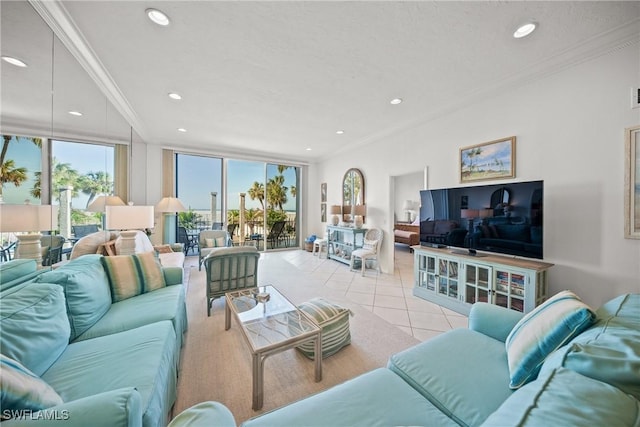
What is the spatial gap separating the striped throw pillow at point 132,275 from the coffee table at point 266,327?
0.75 m

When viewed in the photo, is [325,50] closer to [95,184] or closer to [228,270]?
[228,270]

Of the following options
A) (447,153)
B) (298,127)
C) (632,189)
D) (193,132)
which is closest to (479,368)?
(632,189)

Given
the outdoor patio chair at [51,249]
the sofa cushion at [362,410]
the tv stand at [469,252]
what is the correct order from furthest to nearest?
1. the tv stand at [469,252]
2. the outdoor patio chair at [51,249]
3. the sofa cushion at [362,410]

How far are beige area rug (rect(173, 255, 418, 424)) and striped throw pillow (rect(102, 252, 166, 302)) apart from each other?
65 cm

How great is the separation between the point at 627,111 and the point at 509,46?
3.85ft

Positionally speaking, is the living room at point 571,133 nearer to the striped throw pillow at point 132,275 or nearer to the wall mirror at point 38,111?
the wall mirror at point 38,111

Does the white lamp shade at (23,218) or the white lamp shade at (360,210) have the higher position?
the white lamp shade at (360,210)

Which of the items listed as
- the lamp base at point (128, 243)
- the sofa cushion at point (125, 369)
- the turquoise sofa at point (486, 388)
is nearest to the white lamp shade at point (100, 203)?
the lamp base at point (128, 243)

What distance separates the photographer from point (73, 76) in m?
2.49

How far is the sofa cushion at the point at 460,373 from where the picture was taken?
0.98 meters

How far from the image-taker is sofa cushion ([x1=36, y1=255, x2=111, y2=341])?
1471 millimetres

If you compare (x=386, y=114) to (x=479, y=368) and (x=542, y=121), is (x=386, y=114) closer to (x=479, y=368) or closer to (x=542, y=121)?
(x=542, y=121)

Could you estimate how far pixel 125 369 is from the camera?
1155 millimetres

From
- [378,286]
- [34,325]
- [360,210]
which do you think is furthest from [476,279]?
[34,325]
